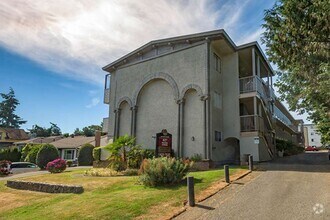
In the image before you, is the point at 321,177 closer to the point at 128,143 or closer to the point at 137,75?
the point at 128,143

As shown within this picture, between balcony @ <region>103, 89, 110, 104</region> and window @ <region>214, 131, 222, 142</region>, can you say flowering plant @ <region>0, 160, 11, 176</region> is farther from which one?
window @ <region>214, 131, 222, 142</region>

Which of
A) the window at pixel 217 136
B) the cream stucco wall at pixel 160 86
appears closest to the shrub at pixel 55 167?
the cream stucco wall at pixel 160 86

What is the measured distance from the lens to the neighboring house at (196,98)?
19203 millimetres

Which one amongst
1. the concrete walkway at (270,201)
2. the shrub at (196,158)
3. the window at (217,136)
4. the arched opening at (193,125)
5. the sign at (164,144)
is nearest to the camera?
the concrete walkway at (270,201)

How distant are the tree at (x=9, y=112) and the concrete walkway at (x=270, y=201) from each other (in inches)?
3685

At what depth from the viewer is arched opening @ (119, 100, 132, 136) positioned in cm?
2369

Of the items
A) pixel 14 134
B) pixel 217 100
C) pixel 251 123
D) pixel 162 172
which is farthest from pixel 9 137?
pixel 162 172

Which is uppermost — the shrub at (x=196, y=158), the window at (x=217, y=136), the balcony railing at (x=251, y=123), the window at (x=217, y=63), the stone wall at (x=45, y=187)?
the window at (x=217, y=63)

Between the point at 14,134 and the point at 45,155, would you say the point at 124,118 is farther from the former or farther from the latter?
the point at 14,134

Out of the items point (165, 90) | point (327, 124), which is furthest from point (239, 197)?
point (165, 90)

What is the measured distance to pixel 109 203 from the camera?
939 cm

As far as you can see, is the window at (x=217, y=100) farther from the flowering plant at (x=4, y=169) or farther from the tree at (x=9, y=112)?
the tree at (x=9, y=112)

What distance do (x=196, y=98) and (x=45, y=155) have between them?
69.5 ft

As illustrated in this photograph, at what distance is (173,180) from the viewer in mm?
11430
